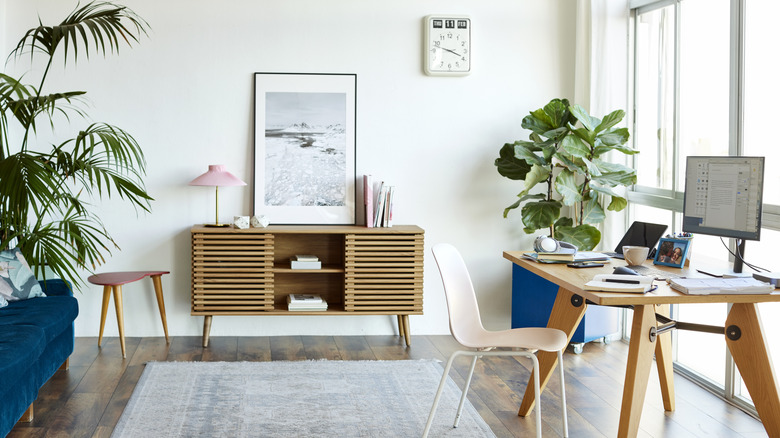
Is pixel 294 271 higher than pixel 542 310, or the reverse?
pixel 294 271

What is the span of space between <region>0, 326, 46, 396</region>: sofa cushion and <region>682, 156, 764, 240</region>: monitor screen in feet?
9.36

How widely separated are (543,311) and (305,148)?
1896 millimetres

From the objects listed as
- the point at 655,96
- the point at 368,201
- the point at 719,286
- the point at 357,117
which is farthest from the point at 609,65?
the point at 719,286

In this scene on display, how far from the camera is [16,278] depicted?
155 inches

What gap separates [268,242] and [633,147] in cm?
247

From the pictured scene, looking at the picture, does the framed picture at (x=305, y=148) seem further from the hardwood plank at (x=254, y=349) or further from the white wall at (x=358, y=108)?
the hardwood plank at (x=254, y=349)

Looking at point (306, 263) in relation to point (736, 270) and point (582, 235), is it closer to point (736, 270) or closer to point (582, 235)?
point (582, 235)

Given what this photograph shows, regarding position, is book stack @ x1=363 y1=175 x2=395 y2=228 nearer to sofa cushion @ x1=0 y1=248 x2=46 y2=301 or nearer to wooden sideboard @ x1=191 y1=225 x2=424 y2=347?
wooden sideboard @ x1=191 y1=225 x2=424 y2=347

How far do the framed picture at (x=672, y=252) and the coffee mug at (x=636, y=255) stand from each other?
0.10 metres

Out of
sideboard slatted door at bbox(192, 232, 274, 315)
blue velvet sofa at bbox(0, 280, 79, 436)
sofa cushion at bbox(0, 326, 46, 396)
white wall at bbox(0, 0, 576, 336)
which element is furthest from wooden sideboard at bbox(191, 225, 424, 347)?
sofa cushion at bbox(0, 326, 46, 396)

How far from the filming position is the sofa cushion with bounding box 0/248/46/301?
154 inches

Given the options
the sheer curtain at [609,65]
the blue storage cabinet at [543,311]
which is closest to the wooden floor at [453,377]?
the blue storage cabinet at [543,311]

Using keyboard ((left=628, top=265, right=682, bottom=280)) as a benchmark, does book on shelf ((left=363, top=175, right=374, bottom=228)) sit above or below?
above

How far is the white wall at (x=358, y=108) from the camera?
198 inches
